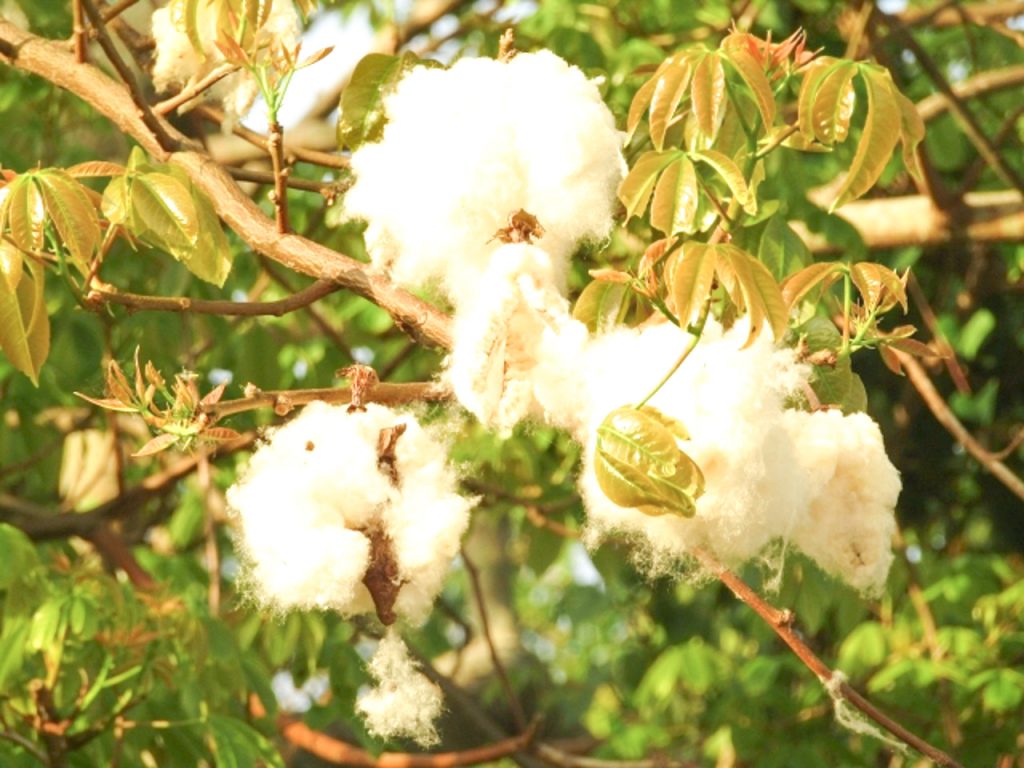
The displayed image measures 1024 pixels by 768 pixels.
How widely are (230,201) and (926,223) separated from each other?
4.61ft

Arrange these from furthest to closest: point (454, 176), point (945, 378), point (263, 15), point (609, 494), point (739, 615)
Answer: point (739, 615) < point (945, 378) < point (263, 15) < point (454, 176) < point (609, 494)

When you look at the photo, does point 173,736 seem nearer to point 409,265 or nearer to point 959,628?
point 409,265

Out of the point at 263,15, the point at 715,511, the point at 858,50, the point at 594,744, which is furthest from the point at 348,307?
the point at 715,511

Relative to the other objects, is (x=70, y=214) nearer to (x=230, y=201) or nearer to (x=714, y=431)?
(x=230, y=201)

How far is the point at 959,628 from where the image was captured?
9.56 ft

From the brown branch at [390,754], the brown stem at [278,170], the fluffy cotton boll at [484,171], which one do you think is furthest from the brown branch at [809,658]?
the brown branch at [390,754]

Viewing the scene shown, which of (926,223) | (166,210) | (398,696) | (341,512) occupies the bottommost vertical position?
(926,223)

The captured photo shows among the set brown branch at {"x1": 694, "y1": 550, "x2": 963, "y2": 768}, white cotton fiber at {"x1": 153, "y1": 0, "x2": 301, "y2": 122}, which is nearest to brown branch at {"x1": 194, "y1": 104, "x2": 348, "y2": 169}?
white cotton fiber at {"x1": 153, "y1": 0, "x2": 301, "y2": 122}

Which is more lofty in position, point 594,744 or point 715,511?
point 715,511

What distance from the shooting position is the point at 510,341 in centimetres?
99

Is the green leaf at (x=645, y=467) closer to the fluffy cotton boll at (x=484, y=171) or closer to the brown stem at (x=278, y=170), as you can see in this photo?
the fluffy cotton boll at (x=484, y=171)

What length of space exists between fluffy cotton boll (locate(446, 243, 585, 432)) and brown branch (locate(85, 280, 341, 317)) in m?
0.13

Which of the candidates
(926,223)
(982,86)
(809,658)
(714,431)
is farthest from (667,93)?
(982,86)

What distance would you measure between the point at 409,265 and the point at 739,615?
2.92 metres
